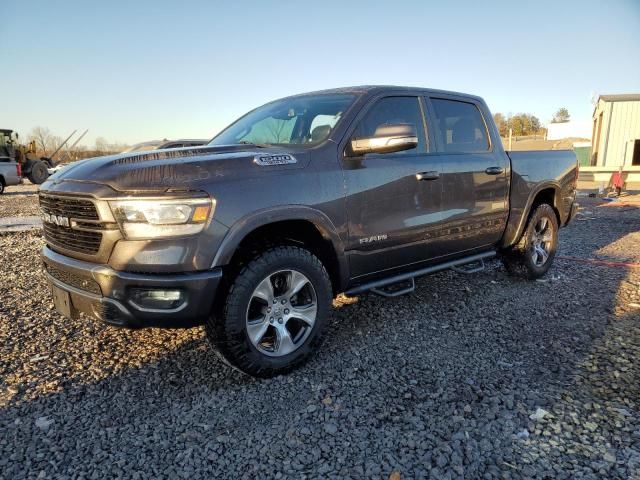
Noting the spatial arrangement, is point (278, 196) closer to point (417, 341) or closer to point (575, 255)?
Answer: point (417, 341)

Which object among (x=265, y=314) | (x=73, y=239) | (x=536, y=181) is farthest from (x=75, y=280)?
(x=536, y=181)

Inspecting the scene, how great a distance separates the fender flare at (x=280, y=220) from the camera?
2580mm

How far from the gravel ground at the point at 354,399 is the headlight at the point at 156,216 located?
1.03 metres

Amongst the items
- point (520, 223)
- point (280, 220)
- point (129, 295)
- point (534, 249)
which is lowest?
point (534, 249)

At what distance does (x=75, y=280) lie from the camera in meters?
2.71

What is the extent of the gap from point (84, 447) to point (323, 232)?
71.3 inches

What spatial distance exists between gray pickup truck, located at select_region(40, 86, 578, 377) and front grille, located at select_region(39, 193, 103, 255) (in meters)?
0.01

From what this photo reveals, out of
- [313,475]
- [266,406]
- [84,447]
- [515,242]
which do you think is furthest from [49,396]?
[515,242]

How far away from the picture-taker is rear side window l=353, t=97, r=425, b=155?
344 centimetres

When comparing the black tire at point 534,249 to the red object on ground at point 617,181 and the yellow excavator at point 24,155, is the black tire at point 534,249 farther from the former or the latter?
the yellow excavator at point 24,155

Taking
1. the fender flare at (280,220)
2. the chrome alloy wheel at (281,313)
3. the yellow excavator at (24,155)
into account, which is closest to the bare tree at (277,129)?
the fender flare at (280,220)

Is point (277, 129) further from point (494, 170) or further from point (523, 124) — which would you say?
point (523, 124)

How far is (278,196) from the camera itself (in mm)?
2797

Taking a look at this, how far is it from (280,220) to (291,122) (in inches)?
49.6
